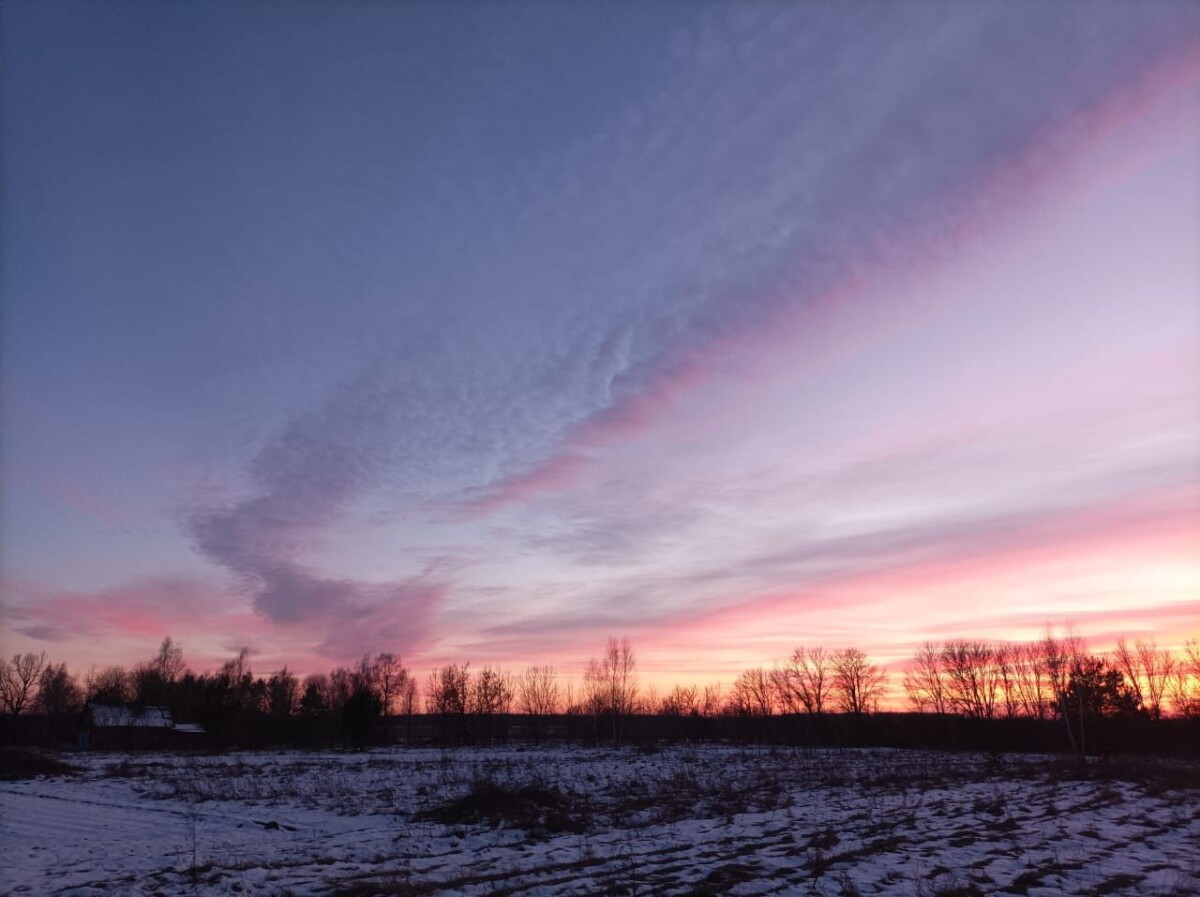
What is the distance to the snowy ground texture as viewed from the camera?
1091 cm

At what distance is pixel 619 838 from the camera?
48.9ft

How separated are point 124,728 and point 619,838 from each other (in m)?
88.6

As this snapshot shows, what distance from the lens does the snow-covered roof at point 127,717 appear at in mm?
78675

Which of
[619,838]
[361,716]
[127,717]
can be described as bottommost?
[127,717]

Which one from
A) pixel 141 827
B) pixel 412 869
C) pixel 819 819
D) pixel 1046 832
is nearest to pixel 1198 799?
pixel 1046 832

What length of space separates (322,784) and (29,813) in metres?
10.3

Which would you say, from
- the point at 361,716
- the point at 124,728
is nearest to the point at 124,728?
the point at 124,728

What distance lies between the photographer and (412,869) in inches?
481

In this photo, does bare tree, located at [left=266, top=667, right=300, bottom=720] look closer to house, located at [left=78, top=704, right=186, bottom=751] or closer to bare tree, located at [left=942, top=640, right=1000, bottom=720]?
house, located at [left=78, top=704, right=186, bottom=751]

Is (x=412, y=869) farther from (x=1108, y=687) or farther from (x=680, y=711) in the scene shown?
(x=680, y=711)

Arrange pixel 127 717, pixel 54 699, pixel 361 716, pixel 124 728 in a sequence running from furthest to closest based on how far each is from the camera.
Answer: pixel 54 699 → pixel 127 717 → pixel 124 728 → pixel 361 716

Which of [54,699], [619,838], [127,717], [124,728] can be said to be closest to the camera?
[619,838]

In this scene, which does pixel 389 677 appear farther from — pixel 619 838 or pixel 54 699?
pixel 619 838

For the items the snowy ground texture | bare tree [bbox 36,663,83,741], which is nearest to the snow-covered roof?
bare tree [bbox 36,663,83,741]
